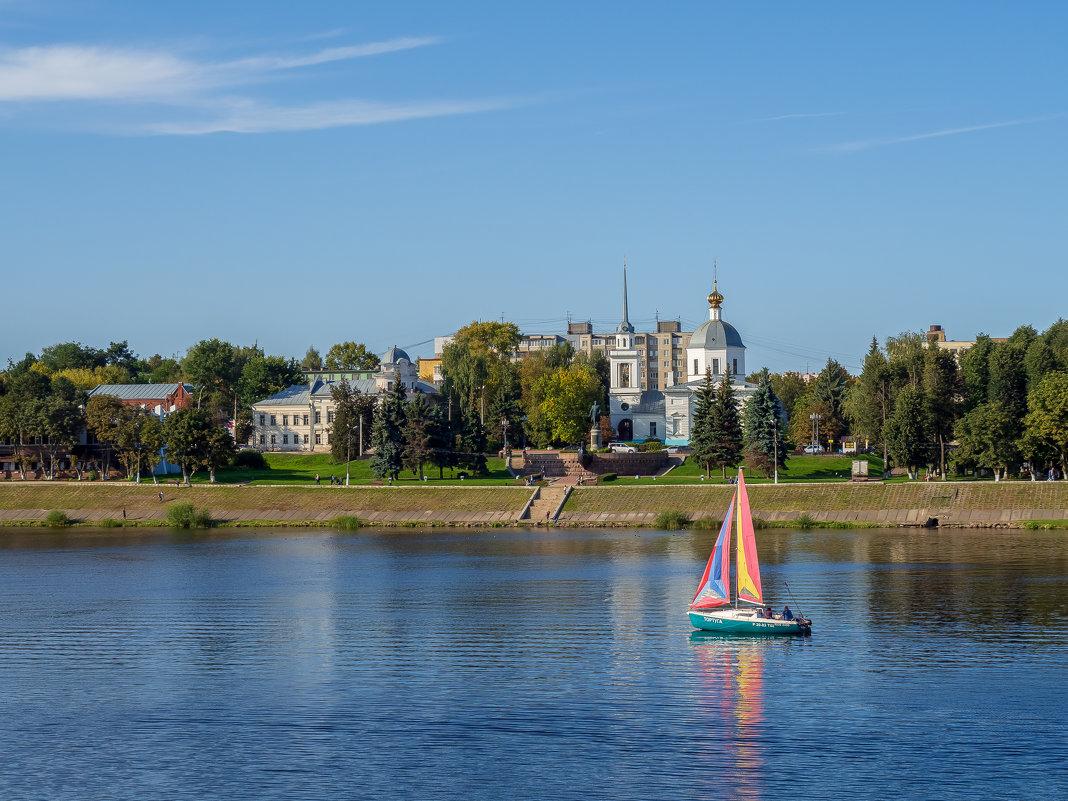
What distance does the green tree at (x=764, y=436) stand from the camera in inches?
3875

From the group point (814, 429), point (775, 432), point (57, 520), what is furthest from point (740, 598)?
point (814, 429)

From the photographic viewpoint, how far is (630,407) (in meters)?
139

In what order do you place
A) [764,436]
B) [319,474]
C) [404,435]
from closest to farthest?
[764,436]
[404,435]
[319,474]

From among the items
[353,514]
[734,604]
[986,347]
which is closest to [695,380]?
[986,347]

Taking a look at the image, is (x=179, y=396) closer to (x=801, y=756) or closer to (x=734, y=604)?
(x=734, y=604)

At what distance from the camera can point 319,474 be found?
112625mm

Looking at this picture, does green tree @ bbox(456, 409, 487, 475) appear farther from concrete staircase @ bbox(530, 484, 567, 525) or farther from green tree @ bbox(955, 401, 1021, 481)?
green tree @ bbox(955, 401, 1021, 481)

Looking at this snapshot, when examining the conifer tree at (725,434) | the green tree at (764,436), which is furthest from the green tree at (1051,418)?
the conifer tree at (725,434)

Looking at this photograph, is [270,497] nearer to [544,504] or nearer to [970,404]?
Result: [544,504]

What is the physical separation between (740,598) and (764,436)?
190ft

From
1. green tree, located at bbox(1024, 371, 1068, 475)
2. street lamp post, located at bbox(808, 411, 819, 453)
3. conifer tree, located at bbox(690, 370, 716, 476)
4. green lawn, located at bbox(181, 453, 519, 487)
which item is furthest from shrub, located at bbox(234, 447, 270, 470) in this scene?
green tree, located at bbox(1024, 371, 1068, 475)

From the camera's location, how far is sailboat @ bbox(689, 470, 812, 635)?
4153 centimetres

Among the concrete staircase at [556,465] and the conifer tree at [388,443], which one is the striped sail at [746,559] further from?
the conifer tree at [388,443]

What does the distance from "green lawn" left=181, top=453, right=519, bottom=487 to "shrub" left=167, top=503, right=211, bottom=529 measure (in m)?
12.1
